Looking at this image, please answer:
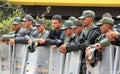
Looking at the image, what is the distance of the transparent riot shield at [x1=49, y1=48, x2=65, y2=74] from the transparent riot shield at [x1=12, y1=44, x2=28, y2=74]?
1413mm

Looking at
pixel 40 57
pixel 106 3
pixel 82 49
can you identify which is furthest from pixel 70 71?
pixel 106 3

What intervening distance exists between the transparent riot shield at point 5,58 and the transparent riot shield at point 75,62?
349 cm

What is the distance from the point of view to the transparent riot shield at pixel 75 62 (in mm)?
10132

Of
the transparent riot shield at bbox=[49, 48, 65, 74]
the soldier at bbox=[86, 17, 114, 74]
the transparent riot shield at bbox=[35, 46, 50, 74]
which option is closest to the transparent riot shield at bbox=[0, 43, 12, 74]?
the transparent riot shield at bbox=[35, 46, 50, 74]

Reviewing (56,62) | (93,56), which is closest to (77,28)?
(56,62)

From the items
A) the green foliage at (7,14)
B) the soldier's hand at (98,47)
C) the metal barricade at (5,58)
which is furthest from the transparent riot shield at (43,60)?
the green foliage at (7,14)

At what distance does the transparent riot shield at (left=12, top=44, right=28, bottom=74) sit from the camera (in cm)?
1282

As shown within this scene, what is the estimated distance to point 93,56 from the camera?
904 cm

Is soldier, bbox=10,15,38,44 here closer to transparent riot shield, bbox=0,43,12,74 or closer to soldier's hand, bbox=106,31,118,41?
transparent riot shield, bbox=0,43,12,74

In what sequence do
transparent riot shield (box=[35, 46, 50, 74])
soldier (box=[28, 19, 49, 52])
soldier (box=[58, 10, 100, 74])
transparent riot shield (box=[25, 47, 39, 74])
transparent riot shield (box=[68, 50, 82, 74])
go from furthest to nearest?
1. transparent riot shield (box=[25, 47, 39, 74])
2. soldier (box=[28, 19, 49, 52])
3. transparent riot shield (box=[35, 46, 50, 74])
4. transparent riot shield (box=[68, 50, 82, 74])
5. soldier (box=[58, 10, 100, 74])

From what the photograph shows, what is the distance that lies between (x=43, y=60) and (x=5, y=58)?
94.9 inches

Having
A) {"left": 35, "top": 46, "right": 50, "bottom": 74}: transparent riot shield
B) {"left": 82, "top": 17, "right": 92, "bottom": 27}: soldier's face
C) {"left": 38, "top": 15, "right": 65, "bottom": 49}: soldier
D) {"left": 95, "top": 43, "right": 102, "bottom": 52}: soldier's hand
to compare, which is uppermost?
{"left": 82, "top": 17, "right": 92, "bottom": 27}: soldier's face

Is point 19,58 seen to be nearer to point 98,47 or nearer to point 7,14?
point 98,47

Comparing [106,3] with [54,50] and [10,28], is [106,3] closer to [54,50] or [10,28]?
[10,28]
